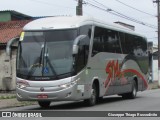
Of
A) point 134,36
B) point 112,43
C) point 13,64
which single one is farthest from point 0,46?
point 112,43

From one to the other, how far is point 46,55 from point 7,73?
605 inches

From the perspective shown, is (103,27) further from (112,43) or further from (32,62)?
(32,62)

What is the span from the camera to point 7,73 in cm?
3381

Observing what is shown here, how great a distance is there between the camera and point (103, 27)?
72.6 feet

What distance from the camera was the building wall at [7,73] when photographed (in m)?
33.5

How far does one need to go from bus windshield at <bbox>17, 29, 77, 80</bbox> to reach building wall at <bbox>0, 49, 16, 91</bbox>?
1427 cm

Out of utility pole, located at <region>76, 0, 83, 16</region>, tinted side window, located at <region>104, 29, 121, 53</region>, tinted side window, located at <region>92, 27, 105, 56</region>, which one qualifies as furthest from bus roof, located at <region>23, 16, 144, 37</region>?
utility pole, located at <region>76, 0, 83, 16</region>

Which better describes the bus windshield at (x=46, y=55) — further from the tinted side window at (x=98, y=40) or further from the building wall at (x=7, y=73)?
the building wall at (x=7, y=73)

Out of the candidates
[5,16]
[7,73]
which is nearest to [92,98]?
[7,73]

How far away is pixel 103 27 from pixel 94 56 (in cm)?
195

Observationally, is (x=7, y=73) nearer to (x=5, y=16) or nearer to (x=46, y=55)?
(x=5, y=16)

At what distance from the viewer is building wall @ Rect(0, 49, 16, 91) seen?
33.5 m

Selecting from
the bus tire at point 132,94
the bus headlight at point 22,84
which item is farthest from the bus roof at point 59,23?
the bus tire at point 132,94

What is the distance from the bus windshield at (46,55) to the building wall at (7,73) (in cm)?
1427
